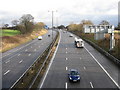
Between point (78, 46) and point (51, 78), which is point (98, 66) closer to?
point (51, 78)

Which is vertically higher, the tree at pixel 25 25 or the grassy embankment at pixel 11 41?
the tree at pixel 25 25

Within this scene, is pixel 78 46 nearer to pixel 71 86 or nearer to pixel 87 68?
pixel 87 68

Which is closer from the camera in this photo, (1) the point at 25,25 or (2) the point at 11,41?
(2) the point at 11,41

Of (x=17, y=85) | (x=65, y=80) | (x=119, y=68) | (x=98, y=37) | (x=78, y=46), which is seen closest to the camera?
(x=17, y=85)

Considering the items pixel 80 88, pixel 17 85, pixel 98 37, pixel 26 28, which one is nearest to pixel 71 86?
pixel 80 88

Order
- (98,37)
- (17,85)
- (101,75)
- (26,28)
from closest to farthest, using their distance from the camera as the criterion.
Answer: (17,85), (101,75), (98,37), (26,28)

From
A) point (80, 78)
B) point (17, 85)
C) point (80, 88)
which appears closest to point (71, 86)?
point (80, 88)

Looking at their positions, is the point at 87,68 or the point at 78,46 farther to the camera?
the point at 78,46

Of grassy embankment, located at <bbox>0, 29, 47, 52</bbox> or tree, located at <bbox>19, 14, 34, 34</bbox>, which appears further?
tree, located at <bbox>19, 14, 34, 34</bbox>

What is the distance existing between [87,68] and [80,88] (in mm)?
10458

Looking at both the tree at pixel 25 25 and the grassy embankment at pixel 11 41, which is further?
the tree at pixel 25 25

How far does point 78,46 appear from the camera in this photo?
60.6 meters

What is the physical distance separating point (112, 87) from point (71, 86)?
13.5 ft

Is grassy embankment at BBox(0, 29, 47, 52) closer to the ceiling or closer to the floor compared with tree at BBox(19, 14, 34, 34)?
closer to the floor
